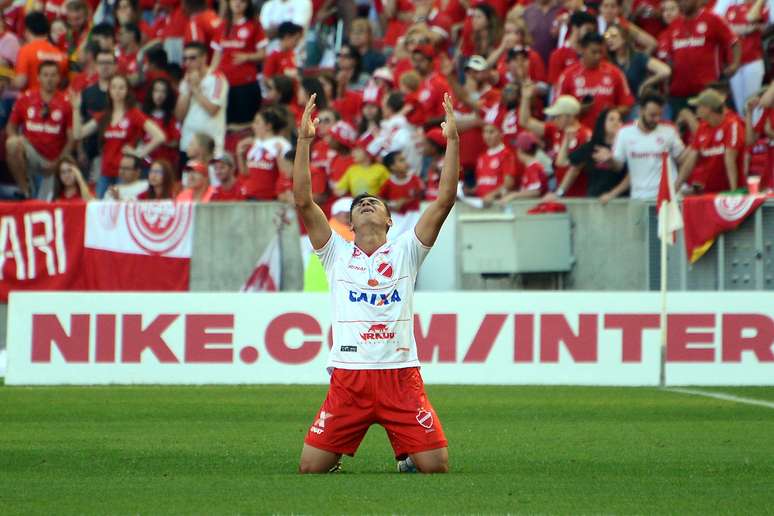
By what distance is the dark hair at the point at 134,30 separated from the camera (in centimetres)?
2391

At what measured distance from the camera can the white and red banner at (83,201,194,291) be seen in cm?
1997

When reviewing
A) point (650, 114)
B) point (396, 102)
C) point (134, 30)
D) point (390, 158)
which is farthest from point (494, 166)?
point (134, 30)

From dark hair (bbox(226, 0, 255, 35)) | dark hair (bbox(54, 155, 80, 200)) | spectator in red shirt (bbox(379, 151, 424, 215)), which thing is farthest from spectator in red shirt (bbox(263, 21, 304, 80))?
spectator in red shirt (bbox(379, 151, 424, 215))

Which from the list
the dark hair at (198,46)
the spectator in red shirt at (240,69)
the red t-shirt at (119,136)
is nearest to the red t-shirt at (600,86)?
the spectator in red shirt at (240,69)

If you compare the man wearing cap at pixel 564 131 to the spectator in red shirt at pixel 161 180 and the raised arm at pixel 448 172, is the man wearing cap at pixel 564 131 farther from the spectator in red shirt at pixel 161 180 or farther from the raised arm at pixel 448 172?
the raised arm at pixel 448 172

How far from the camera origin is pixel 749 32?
19.7 m

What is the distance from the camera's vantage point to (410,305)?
945 centimetres

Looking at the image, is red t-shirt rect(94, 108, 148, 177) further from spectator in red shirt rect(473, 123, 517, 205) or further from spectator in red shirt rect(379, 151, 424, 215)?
spectator in red shirt rect(473, 123, 517, 205)

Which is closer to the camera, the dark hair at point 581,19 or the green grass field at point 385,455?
the green grass field at point 385,455

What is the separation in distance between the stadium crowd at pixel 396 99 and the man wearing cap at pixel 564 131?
0.08ft

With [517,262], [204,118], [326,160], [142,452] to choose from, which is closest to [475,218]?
[517,262]

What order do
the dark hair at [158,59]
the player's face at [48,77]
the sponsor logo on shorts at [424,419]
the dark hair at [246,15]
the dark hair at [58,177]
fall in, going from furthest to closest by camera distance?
the dark hair at [158,59], the dark hair at [246,15], the player's face at [48,77], the dark hair at [58,177], the sponsor logo on shorts at [424,419]

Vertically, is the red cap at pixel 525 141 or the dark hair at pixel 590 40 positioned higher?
the dark hair at pixel 590 40

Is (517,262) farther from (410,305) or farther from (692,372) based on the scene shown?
(410,305)
